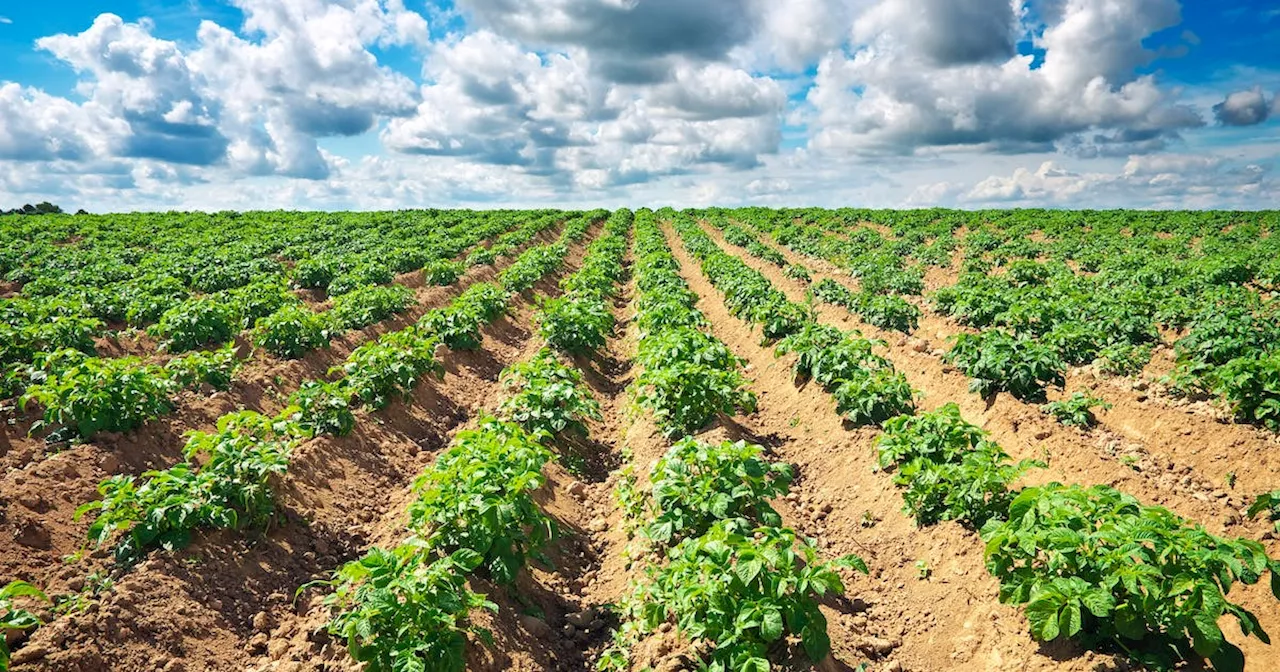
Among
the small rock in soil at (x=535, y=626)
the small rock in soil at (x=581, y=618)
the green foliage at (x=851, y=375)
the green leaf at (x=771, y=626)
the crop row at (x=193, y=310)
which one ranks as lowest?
the small rock in soil at (x=581, y=618)

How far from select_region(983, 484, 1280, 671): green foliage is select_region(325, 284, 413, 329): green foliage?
501 inches

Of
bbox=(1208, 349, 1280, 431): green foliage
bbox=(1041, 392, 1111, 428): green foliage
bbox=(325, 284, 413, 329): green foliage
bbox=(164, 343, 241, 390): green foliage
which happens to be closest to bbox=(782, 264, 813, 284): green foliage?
bbox=(325, 284, 413, 329): green foliage

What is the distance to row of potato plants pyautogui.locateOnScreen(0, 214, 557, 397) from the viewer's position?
1078cm

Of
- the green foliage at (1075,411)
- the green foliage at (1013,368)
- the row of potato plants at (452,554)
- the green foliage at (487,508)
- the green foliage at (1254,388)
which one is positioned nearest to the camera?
the row of potato plants at (452,554)

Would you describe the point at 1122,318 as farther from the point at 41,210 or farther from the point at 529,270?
the point at 41,210

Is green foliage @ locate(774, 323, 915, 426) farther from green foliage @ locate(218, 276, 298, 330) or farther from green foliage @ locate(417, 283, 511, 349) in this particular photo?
green foliage @ locate(218, 276, 298, 330)

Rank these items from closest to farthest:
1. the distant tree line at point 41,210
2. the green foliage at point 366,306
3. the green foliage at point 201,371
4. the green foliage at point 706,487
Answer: the green foliage at point 706,487 < the green foliage at point 201,371 < the green foliage at point 366,306 < the distant tree line at point 41,210

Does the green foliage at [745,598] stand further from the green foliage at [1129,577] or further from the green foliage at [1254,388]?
the green foliage at [1254,388]

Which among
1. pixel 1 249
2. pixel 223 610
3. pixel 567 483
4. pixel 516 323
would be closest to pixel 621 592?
pixel 567 483

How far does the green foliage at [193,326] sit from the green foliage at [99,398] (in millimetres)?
3728

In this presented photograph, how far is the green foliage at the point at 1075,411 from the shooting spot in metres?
8.68

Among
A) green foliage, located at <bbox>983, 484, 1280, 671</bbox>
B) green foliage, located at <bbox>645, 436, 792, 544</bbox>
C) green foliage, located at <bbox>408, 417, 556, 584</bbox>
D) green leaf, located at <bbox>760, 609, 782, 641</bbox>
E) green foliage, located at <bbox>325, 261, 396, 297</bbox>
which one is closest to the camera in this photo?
green foliage, located at <bbox>983, 484, 1280, 671</bbox>

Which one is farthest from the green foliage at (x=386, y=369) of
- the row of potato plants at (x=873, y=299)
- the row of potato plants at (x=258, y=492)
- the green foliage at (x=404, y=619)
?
the row of potato plants at (x=873, y=299)

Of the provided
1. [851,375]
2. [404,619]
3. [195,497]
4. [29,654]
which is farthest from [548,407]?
[29,654]
